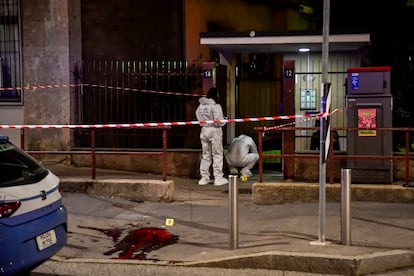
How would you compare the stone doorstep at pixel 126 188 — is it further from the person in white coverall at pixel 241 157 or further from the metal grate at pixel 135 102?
the metal grate at pixel 135 102

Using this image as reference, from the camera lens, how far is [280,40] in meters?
12.0

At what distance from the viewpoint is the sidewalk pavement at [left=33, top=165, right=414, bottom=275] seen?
6.75 metres

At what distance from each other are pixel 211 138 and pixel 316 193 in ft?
8.07

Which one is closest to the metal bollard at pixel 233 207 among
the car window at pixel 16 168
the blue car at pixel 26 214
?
the blue car at pixel 26 214

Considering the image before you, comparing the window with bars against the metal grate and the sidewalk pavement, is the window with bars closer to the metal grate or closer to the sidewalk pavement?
the metal grate

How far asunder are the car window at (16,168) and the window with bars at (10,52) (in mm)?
7709

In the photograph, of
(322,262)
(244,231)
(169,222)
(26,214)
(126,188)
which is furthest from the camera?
(126,188)

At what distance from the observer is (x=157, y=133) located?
42.2 feet

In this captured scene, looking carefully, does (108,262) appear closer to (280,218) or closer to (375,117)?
(280,218)

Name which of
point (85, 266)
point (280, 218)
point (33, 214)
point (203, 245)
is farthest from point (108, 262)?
point (280, 218)

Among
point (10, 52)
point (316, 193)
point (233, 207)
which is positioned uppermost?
point (10, 52)

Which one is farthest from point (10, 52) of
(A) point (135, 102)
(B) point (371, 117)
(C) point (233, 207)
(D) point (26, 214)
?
(D) point (26, 214)

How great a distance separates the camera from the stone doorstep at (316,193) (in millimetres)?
9555

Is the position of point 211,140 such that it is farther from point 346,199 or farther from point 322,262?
point 322,262
